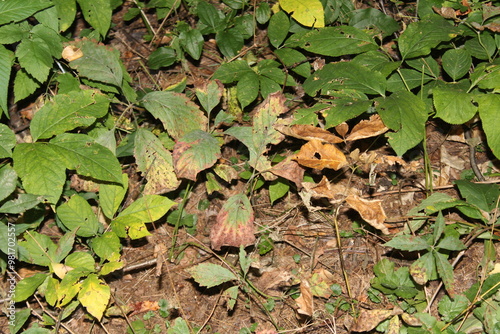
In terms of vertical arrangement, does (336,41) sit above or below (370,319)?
above

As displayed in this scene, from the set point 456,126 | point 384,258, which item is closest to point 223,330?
point 384,258

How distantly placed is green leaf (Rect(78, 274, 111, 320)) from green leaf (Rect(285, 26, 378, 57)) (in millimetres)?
1703

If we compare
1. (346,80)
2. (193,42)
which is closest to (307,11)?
(346,80)

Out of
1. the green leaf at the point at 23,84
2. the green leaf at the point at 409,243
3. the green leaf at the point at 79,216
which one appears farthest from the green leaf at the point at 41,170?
the green leaf at the point at 409,243

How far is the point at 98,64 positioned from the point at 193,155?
840mm

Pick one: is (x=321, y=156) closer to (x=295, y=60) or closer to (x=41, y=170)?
(x=295, y=60)

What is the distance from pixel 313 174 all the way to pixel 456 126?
0.89 m

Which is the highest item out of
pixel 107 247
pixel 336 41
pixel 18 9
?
pixel 18 9

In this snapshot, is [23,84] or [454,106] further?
[23,84]

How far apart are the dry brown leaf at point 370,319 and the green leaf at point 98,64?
5.91ft

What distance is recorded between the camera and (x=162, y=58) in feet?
9.76

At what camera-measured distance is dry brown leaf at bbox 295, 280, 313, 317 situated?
6.92 ft

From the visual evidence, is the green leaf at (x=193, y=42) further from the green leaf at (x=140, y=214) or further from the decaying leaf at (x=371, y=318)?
the decaying leaf at (x=371, y=318)

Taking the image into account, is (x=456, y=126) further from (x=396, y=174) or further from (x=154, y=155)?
(x=154, y=155)
